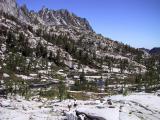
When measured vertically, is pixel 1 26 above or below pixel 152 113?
above

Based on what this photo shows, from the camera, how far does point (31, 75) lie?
113812 millimetres

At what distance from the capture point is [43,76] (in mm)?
115500

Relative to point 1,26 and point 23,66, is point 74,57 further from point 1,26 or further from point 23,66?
point 23,66

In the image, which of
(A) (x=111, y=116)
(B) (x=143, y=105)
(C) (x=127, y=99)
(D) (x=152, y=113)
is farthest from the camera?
(C) (x=127, y=99)

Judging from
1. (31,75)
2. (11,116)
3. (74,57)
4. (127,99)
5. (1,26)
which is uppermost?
(1,26)

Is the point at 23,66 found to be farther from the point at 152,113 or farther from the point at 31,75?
the point at 152,113

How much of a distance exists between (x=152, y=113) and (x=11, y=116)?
17.6m

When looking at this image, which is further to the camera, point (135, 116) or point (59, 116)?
point (59, 116)

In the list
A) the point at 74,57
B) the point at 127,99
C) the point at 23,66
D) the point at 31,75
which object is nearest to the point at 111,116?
the point at 127,99

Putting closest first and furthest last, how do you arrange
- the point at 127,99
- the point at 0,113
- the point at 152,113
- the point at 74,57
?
the point at 152,113
the point at 127,99
the point at 0,113
the point at 74,57

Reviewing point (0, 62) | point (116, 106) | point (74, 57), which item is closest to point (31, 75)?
point (0, 62)

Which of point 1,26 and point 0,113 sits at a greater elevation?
point 1,26

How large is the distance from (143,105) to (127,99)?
3.50 meters

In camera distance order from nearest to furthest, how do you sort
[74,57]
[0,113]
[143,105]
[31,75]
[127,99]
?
[143,105] < [127,99] < [0,113] < [31,75] < [74,57]
